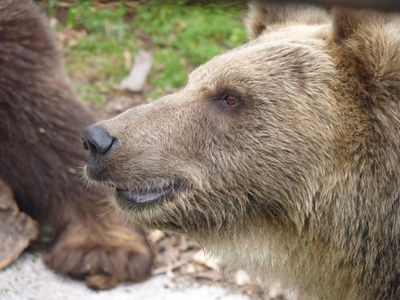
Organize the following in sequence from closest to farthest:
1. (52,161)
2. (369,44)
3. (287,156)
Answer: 1. (369,44)
2. (287,156)
3. (52,161)

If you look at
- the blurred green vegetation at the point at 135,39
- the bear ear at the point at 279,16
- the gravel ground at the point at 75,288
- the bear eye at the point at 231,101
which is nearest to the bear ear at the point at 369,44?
the bear eye at the point at 231,101

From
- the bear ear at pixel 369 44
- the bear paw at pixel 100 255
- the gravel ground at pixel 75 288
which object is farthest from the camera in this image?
the bear paw at pixel 100 255

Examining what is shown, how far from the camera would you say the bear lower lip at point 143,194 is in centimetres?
321

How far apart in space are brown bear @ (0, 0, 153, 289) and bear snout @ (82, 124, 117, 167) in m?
Answer: 1.70

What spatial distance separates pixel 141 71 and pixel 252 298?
357 cm

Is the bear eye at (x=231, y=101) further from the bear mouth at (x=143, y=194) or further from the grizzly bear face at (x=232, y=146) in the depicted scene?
the bear mouth at (x=143, y=194)

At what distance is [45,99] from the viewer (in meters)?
4.85

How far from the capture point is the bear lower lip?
126 inches

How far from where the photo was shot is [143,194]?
128 inches

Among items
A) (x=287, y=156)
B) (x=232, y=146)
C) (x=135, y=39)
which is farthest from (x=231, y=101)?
(x=135, y=39)

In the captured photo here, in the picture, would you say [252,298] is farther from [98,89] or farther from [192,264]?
[98,89]

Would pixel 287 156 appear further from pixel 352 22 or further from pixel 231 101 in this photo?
pixel 352 22

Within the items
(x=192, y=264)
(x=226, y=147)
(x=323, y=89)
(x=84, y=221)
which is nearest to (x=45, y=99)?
(x=84, y=221)

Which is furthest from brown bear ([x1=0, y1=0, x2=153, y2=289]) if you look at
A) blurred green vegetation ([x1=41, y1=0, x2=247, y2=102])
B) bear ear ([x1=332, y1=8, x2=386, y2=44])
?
bear ear ([x1=332, y1=8, x2=386, y2=44])
